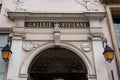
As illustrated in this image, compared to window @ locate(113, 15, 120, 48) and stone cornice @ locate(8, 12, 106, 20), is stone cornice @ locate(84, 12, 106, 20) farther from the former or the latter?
window @ locate(113, 15, 120, 48)

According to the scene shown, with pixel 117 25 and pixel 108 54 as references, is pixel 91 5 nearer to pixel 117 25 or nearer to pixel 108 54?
pixel 117 25

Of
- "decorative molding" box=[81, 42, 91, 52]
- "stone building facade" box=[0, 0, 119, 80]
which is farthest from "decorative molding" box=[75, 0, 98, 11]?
"decorative molding" box=[81, 42, 91, 52]

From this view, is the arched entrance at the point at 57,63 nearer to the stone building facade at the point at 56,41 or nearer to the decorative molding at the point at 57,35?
the stone building facade at the point at 56,41

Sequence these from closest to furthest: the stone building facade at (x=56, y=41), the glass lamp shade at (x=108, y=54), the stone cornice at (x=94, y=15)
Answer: the glass lamp shade at (x=108, y=54) → the stone building facade at (x=56, y=41) → the stone cornice at (x=94, y=15)

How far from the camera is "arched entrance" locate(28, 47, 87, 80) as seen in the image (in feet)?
28.3

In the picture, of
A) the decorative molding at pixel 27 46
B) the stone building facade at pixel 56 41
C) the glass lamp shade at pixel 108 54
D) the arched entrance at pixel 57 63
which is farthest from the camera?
the arched entrance at pixel 57 63

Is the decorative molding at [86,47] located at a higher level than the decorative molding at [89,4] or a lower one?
lower

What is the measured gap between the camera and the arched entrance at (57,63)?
863cm

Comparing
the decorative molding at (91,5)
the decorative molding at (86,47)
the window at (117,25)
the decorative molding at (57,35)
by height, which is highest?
the decorative molding at (91,5)

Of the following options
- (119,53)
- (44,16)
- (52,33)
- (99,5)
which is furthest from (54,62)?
(99,5)

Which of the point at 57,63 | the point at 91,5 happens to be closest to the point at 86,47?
the point at 57,63

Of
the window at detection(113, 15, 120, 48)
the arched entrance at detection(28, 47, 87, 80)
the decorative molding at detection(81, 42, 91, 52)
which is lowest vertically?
the arched entrance at detection(28, 47, 87, 80)

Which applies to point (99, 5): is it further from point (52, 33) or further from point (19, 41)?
point (19, 41)

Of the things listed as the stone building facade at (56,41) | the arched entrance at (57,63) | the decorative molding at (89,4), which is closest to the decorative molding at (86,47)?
the stone building facade at (56,41)
